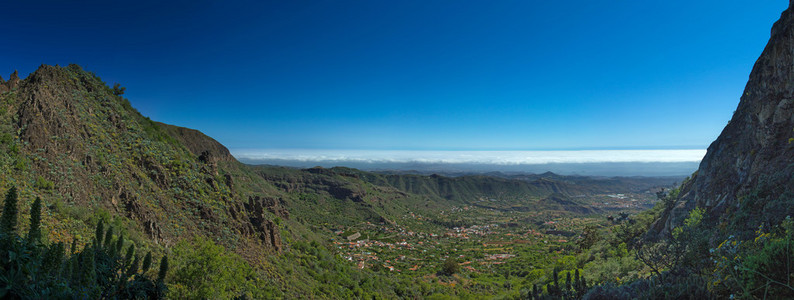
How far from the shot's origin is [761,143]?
18.0 metres

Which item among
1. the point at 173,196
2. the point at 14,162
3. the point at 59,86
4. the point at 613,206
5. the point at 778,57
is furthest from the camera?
the point at 613,206

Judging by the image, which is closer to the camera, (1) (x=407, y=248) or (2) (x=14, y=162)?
(2) (x=14, y=162)

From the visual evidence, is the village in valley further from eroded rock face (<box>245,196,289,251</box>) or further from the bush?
Result: the bush

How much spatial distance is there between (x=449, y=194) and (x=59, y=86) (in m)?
191

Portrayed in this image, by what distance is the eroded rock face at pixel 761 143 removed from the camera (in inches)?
603

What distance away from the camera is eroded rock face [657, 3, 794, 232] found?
603 inches

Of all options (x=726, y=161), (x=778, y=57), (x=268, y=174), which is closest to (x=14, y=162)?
(x=778, y=57)

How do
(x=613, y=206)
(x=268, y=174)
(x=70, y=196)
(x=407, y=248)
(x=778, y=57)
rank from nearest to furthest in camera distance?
(x=70, y=196) < (x=778, y=57) < (x=407, y=248) < (x=268, y=174) < (x=613, y=206)

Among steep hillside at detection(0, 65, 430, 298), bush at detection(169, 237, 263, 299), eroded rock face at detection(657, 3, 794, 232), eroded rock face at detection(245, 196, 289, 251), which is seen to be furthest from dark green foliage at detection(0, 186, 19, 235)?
eroded rock face at detection(657, 3, 794, 232)

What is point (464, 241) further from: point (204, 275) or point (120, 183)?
point (120, 183)


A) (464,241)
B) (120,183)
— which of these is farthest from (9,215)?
(464,241)

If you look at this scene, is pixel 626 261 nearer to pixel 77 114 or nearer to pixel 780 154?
pixel 780 154

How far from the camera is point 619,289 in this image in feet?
31.5

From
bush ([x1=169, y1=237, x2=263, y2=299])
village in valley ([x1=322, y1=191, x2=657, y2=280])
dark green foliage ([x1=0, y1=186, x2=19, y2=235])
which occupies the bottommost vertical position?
Answer: village in valley ([x1=322, y1=191, x2=657, y2=280])
